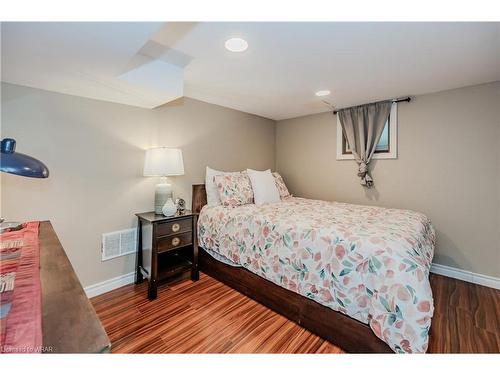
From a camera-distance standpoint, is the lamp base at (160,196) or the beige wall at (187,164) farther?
the lamp base at (160,196)

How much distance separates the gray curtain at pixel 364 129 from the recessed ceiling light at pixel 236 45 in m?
2.08

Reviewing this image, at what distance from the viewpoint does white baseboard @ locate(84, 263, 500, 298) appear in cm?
225

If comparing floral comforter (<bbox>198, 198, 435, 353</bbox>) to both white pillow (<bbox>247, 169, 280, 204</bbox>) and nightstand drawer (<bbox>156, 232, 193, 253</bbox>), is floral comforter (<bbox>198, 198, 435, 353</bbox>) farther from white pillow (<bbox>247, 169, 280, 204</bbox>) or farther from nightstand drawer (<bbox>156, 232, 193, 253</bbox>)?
white pillow (<bbox>247, 169, 280, 204</bbox>)

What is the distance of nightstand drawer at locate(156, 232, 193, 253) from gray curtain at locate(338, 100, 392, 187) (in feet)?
7.78

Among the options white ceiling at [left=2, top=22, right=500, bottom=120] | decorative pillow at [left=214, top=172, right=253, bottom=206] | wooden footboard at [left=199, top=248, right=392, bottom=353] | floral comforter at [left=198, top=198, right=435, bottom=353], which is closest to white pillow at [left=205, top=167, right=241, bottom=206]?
decorative pillow at [left=214, top=172, right=253, bottom=206]

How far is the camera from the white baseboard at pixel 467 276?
2391mm

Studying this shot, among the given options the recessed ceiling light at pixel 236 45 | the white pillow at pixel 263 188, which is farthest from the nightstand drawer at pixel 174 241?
the recessed ceiling light at pixel 236 45

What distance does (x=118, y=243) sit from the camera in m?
2.38

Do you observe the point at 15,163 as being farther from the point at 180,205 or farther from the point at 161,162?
the point at 180,205

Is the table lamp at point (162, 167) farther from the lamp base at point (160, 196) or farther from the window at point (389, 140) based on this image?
the window at point (389, 140)

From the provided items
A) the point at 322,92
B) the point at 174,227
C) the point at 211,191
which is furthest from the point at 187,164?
the point at 322,92

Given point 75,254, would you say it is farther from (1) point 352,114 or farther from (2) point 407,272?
(1) point 352,114

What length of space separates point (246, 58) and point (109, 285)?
2.50m

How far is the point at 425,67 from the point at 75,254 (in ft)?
11.7
